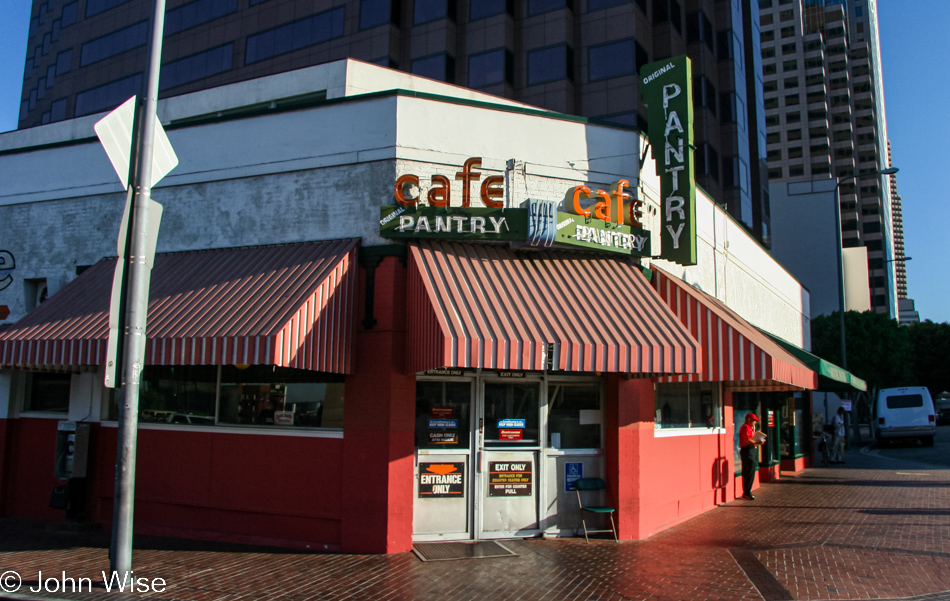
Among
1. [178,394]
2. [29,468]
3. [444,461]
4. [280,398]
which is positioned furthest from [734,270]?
[29,468]

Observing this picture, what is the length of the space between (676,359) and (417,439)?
3.52 meters

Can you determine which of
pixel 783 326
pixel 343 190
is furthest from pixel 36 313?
pixel 783 326

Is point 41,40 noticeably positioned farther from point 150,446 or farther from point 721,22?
point 150,446

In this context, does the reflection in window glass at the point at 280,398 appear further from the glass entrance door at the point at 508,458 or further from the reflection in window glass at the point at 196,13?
the reflection in window glass at the point at 196,13

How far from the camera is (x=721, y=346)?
9.99m

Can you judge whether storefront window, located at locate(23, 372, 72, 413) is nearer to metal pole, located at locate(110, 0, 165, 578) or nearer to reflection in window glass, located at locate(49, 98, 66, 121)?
metal pole, located at locate(110, 0, 165, 578)

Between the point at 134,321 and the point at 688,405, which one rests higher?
the point at 134,321

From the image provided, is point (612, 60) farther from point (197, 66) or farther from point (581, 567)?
point (581, 567)

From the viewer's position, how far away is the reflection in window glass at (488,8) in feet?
106

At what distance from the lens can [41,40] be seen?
2003 inches

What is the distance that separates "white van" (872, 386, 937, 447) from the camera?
2809 centimetres

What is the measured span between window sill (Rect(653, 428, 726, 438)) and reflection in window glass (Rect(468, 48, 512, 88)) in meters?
22.7

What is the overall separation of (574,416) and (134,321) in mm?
5869

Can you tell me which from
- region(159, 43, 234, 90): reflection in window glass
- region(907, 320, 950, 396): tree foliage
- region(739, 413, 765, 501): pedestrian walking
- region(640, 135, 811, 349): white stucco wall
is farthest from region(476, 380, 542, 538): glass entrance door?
region(907, 320, 950, 396): tree foliage
